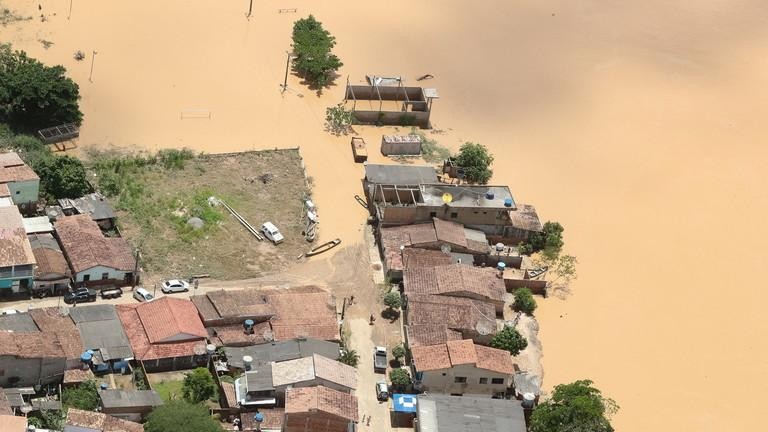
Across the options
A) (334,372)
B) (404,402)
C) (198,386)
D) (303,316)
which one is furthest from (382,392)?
(198,386)

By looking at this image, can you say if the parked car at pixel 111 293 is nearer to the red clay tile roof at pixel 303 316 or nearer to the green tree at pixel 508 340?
the red clay tile roof at pixel 303 316

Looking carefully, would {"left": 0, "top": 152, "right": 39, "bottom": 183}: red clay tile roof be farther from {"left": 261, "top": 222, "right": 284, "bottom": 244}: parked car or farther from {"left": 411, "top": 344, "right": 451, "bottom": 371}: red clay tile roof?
{"left": 411, "top": 344, "right": 451, "bottom": 371}: red clay tile roof

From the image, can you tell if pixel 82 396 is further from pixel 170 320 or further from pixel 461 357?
pixel 461 357

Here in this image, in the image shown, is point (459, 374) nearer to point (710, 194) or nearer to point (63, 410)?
point (63, 410)

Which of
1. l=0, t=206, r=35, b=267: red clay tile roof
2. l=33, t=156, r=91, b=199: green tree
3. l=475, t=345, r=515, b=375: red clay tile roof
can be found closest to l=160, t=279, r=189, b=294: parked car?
l=0, t=206, r=35, b=267: red clay tile roof

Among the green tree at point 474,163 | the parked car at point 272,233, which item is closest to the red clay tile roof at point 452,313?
the parked car at point 272,233

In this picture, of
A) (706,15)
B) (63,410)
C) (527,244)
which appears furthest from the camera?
(706,15)

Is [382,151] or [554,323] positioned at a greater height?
[382,151]

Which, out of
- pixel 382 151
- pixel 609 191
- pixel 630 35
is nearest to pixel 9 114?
pixel 382 151
